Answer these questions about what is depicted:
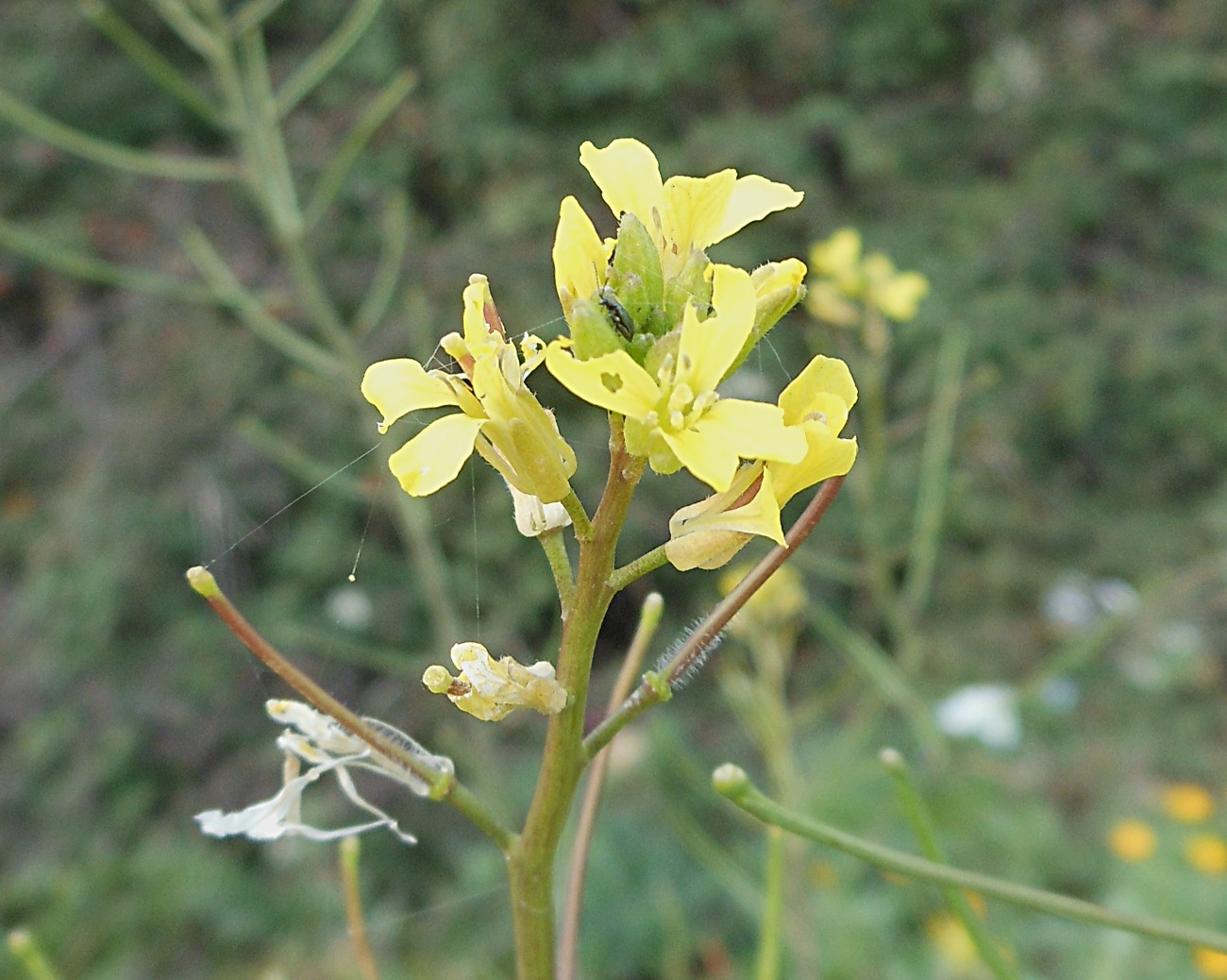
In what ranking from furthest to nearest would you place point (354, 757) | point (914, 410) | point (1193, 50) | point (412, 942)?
point (1193, 50) → point (914, 410) → point (412, 942) → point (354, 757)

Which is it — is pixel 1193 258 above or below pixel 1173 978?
above

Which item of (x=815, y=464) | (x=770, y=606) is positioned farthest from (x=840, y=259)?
(x=815, y=464)

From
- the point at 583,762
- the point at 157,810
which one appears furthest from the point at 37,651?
the point at 583,762

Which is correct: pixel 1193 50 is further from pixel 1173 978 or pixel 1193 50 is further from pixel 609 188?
pixel 609 188

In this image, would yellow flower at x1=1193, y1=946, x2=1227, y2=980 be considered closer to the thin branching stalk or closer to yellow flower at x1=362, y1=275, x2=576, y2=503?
the thin branching stalk

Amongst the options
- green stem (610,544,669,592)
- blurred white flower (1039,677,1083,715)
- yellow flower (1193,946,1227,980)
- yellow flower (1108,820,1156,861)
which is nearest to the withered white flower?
green stem (610,544,669,592)

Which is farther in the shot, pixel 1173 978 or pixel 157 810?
pixel 157 810

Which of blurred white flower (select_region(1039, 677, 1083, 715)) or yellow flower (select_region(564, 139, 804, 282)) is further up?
yellow flower (select_region(564, 139, 804, 282))
